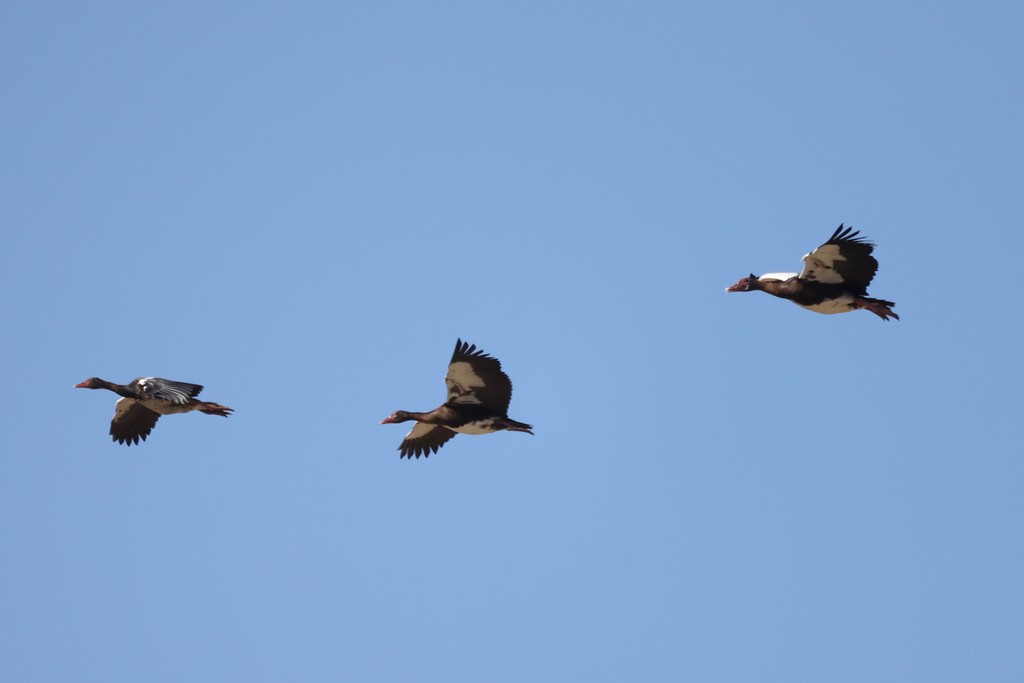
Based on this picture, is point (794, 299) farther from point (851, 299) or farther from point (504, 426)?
point (504, 426)

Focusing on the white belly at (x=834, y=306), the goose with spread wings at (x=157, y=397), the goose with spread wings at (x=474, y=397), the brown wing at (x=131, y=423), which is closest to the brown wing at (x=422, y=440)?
the goose with spread wings at (x=474, y=397)

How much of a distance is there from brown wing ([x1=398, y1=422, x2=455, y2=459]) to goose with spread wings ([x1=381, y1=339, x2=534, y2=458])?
1940mm

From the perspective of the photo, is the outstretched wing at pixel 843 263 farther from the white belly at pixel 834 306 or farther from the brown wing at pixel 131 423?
the brown wing at pixel 131 423

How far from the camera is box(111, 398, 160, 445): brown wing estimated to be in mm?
31375

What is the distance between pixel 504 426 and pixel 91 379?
28.4ft

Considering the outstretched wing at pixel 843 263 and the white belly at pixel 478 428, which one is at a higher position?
the outstretched wing at pixel 843 263

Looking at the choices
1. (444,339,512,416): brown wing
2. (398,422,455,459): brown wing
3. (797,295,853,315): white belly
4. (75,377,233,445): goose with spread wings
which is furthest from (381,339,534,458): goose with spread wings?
(797,295,853,315): white belly

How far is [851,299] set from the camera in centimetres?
2786

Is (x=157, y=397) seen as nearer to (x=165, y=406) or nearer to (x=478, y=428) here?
(x=165, y=406)

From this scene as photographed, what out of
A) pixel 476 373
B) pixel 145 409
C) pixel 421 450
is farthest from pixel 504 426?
pixel 145 409

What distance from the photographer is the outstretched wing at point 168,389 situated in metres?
28.5

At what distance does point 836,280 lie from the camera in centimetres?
2809

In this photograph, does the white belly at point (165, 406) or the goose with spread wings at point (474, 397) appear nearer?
the goose with spread wings at point (474, 397)

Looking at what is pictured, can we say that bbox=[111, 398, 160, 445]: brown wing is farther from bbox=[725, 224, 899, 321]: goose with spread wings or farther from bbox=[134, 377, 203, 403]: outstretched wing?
bbox=[725, 224, 899, 321]: goose with spread wings
